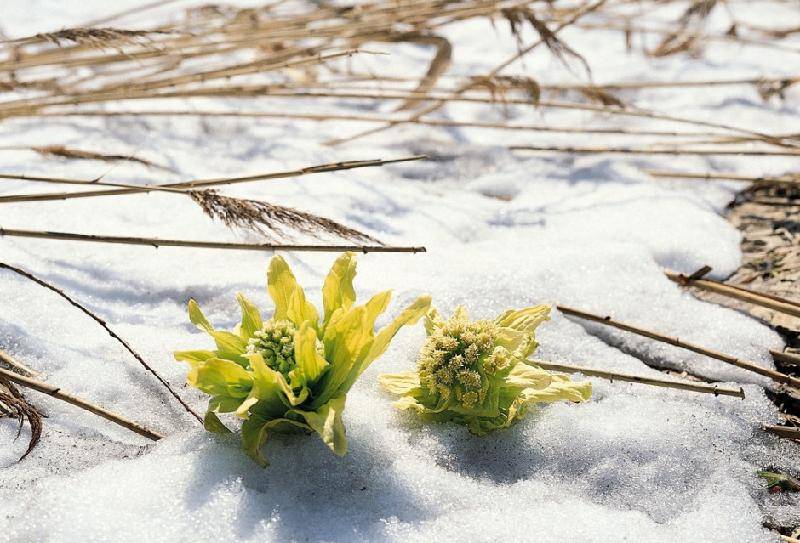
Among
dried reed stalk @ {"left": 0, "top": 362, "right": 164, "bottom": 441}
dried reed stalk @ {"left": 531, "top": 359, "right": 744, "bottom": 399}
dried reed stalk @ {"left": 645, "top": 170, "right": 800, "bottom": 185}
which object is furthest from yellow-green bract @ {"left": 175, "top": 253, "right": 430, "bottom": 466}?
dried reed stalk @ {"left": 645, "top": 170, "right": 800, "bottom": 185}

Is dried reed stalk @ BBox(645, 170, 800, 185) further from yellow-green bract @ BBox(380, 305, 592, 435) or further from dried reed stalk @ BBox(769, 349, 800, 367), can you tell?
yellow-green bract @ BBox(380, 305, 592, 435)

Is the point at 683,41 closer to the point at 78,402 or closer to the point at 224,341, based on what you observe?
the point at 224,341

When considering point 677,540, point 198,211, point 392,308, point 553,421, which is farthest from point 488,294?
point 198,211

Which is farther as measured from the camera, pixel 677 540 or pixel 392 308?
pixel 392 308

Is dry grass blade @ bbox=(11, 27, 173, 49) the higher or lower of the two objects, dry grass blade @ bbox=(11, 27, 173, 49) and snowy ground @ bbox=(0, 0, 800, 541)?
the higher

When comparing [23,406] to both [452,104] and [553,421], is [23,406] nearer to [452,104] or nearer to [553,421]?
[553,421]

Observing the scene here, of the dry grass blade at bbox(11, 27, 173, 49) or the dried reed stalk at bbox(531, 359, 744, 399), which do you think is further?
the dry grass blade at bbox(11, 27, 173, 49)
